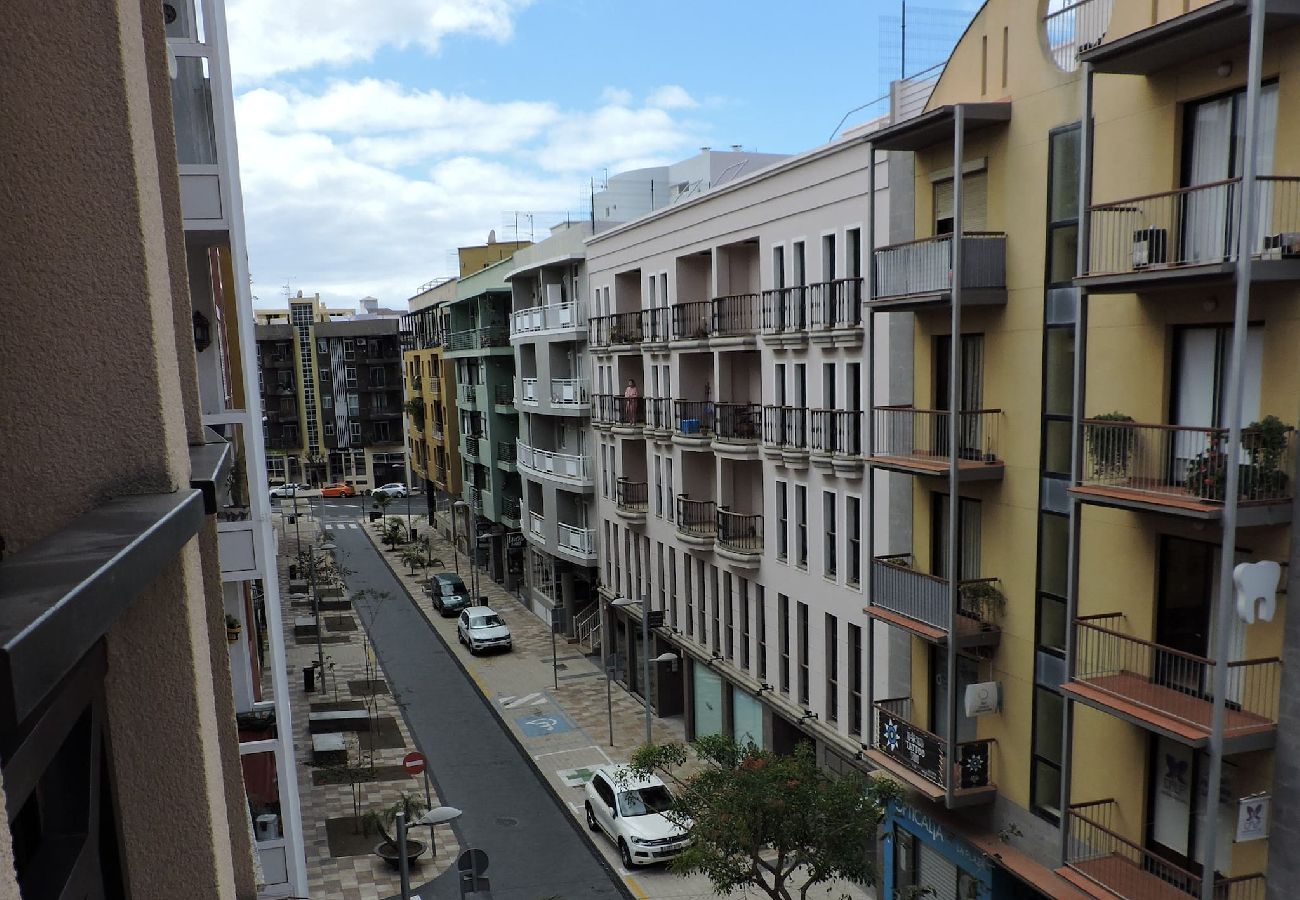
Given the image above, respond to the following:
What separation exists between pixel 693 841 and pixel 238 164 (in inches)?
496

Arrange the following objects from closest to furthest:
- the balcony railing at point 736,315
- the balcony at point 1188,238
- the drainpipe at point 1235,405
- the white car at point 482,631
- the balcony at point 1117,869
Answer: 1. the drainpipe at point 1235,405
2. the balcony at point 1188,238
3. the balcony at point 1117,869
4. the balcony railing at point 736,315
5. the white car at point 482,631

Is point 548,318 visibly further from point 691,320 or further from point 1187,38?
point 1187,38

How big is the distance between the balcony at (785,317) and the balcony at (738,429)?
2.28 m

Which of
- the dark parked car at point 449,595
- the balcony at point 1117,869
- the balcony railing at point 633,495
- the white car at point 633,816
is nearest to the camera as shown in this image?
the balcony at point 1117,869

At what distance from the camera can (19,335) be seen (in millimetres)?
2865

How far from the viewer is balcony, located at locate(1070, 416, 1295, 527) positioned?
11.5 metres

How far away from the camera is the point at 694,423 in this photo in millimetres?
29250

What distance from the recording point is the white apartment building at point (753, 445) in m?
21.6

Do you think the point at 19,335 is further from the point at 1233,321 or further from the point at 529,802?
the point at 529,802

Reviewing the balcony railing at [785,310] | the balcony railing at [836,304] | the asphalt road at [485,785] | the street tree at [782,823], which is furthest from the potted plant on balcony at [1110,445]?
the asphalt road at [485,785]

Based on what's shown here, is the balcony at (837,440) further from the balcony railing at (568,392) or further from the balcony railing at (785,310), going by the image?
the balcony railing at (568,392)

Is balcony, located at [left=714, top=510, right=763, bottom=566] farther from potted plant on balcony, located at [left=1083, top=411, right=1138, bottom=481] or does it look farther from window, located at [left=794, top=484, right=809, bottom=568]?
potted plant on balcony, located at [left=1083, top=411, right=1138, bottom=481]

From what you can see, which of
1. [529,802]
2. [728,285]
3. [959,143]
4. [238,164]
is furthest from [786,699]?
[238,164]

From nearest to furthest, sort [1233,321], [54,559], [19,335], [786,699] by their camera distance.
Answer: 1. [54,559]
2. [19,335]
3. [1233,321]
4. [786,699]
